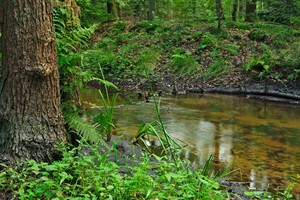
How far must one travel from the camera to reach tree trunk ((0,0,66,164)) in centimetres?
363

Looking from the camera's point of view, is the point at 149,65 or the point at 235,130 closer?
the point at 235,130

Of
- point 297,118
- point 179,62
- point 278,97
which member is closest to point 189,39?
point 179,62

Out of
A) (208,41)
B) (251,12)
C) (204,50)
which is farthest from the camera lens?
(251,12)

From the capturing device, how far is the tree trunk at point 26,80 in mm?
3635

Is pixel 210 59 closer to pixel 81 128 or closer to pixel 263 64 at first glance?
pixel 263 64

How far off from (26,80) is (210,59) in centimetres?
1139

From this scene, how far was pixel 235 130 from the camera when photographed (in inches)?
319

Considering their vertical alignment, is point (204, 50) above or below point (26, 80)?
above

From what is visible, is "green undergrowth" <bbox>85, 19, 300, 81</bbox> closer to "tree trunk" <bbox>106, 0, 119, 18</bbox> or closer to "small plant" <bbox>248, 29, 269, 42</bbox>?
"small plant" <bbox>248, 29, 269, 42</bbox>

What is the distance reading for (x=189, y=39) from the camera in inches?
638

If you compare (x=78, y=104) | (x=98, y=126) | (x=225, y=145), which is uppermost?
(x=78, y=104)

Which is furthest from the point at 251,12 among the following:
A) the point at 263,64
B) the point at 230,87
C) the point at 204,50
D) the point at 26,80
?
the point at 26,80

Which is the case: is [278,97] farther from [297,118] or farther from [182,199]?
[182,199]

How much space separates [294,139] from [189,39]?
939 cm
